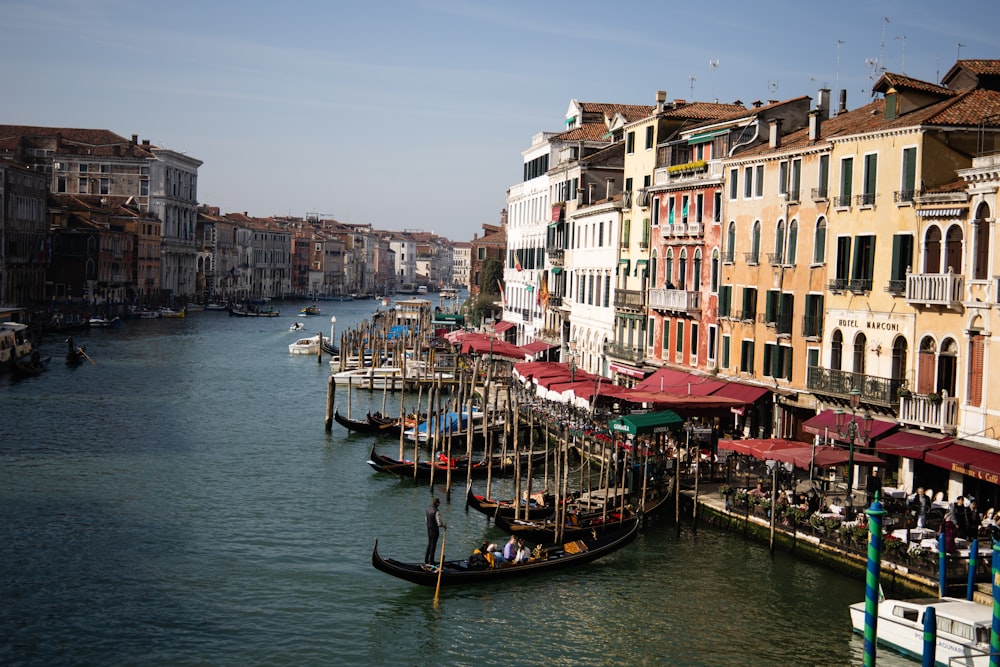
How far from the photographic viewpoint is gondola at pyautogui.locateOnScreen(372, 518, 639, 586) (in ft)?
54.4

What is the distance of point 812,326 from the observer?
22.2 m

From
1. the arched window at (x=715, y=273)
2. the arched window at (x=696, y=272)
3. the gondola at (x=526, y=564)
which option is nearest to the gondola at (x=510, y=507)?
the gondola at (x=526, y=564)

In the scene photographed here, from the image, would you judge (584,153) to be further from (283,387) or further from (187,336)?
(187,336)

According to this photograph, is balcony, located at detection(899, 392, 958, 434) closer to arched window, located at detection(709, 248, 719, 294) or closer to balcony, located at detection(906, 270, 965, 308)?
balcony, located at detection(906, 270, 965, 308)

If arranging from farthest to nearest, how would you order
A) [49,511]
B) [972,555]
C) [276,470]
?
[276,470] < [49,511] < [972,555]

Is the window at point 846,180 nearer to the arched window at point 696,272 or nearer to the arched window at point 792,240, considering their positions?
the arched window at point 792,240

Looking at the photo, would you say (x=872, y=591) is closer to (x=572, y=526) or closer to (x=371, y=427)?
(x=572, y=526)

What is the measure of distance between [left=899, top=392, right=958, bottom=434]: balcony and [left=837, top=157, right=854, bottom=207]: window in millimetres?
3963

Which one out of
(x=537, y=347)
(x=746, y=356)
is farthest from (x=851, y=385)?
(x=537, y=347)

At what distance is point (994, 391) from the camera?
17172mm

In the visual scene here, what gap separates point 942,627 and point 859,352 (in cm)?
811

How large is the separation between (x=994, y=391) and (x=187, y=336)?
5280 centimetres

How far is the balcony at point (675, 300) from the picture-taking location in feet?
88.8

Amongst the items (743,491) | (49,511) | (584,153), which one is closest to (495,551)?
(743,491)
